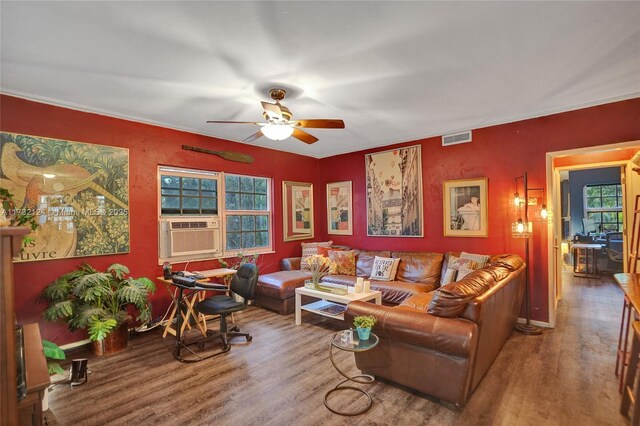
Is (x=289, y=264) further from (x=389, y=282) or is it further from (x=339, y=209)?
(x=389, y=282)

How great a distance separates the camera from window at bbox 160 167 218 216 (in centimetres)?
429

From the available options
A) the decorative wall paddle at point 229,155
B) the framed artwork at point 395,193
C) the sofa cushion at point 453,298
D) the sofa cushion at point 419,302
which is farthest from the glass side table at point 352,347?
the decorative wall paddle at point 229,155

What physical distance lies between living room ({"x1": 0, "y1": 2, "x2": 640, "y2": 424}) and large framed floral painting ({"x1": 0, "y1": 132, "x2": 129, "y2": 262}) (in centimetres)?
5

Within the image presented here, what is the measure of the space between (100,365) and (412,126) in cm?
457

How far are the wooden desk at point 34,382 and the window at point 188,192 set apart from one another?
2441mm

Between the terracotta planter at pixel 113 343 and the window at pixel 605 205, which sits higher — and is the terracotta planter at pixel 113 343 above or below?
below

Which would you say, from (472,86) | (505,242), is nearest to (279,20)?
(472,86)

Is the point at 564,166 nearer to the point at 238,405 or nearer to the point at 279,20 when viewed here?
the point at 279,20

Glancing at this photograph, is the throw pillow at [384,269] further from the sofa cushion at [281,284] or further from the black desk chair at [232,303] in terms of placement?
the black desk chair at [232,303]

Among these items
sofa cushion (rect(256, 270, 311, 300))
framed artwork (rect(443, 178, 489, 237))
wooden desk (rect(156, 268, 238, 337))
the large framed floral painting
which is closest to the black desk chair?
wooden desk (rect(156, 268, 238, 337))

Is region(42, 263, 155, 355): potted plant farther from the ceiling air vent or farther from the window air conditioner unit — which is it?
the ceiling air vent

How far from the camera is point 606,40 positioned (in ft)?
7.52

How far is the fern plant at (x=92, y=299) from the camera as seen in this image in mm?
3059

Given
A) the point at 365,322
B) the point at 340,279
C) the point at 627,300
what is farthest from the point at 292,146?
the point at 627,300
